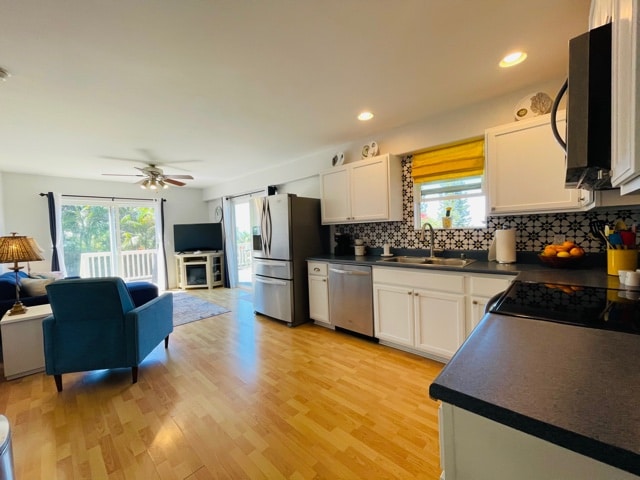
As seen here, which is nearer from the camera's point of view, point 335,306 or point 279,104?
point 279,104

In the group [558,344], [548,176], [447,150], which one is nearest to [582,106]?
[558,344]

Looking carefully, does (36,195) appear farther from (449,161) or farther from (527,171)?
(527,171)

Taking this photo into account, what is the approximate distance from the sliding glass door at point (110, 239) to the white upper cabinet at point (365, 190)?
14.9ft

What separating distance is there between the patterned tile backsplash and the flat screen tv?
13.0ft

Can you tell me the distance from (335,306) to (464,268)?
1.54 meters

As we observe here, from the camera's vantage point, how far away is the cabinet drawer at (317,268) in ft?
11.3

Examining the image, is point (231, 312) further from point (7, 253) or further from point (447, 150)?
point (447, 150)

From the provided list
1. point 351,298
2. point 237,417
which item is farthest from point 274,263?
point 237,417

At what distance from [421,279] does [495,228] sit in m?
0.88

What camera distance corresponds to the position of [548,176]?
2088mm

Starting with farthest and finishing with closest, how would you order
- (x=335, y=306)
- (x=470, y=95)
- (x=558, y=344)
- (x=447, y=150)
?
(x=335, y=306), (x=447, y=150), (x=470, y=95), (x=558, y=344)

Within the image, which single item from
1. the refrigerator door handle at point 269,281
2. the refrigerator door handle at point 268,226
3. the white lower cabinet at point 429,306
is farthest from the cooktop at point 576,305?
the refrigerator door handle at point 268,226

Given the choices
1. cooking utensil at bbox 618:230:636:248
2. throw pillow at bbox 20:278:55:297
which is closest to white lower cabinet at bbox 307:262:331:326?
cooking utensil at bbox 618:230:636:248

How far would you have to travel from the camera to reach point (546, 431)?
17.9 inches
